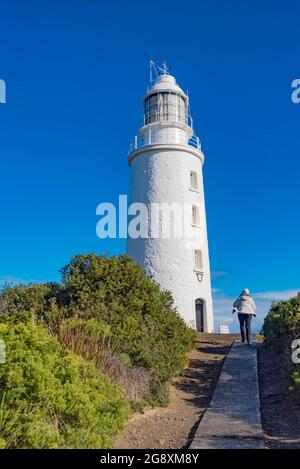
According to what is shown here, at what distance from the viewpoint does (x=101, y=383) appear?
7.28m

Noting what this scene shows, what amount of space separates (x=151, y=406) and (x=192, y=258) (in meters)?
14.4

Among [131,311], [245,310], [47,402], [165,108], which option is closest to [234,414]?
[47,402]

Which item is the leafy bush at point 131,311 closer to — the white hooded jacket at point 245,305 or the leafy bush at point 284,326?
the leafy bush at point 284,326

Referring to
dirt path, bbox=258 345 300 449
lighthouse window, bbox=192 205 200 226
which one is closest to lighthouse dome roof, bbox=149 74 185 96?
lighthouse window, bbox=192 205 200 226

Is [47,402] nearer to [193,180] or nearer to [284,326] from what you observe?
[284,326]

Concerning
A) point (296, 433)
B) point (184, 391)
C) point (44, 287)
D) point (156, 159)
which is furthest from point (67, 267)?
point (156, 159)

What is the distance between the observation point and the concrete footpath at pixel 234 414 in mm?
6244

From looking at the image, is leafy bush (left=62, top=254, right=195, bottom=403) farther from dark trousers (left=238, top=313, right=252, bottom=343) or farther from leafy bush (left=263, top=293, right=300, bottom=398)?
dark trousers (left=238, top=313, right=252, bottom=343)

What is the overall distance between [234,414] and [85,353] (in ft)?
9.08

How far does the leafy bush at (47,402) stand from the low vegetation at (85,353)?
0.01 metres

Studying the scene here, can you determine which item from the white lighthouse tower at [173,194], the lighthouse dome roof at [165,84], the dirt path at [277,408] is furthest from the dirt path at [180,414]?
the lighthouse dome roof at [165,84]

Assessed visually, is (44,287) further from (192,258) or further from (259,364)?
(192,258)

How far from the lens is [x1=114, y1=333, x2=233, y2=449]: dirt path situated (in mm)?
6676

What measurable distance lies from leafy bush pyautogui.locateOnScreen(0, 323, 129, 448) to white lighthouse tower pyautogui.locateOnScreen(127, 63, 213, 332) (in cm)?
1504
